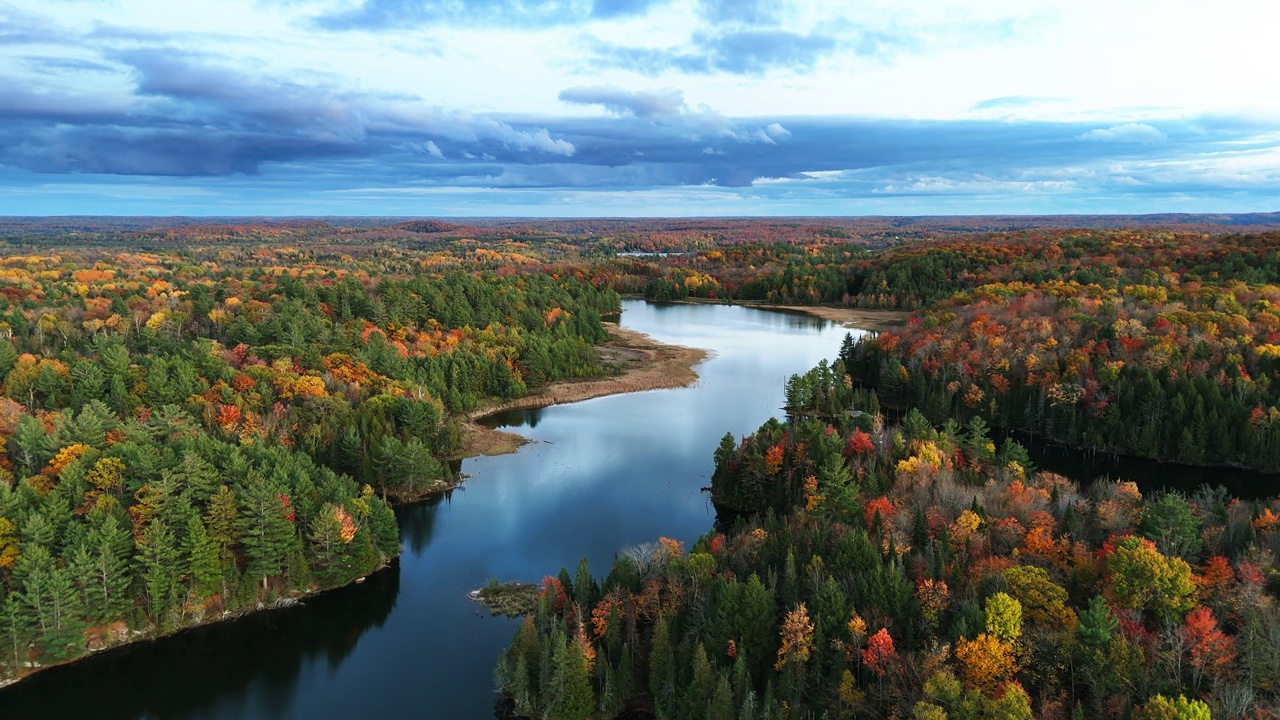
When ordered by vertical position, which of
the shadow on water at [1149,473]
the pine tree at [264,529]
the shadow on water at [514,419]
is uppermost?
the pine tree at [264,529]

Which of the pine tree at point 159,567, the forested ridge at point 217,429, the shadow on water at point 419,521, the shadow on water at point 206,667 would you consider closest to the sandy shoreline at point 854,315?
the forested ridge at point 217,429

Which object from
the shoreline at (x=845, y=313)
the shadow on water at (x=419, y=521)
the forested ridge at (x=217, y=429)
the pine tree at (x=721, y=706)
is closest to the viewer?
the pine tree at (x=721, y=706)

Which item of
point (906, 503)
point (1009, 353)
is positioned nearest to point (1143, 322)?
point (1009, 353)

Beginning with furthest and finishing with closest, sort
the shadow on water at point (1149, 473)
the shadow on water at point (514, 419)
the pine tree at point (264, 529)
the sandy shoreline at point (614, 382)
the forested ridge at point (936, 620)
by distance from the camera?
the shadow on water at point (514, 419) → the sandy shoreline at point (614, 382) → the shadow on water at point (1149, 473) → the pine tree at point (264, 529) → the forested ridge at point (936, 620)

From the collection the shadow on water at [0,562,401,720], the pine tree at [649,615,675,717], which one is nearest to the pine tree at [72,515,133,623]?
the shadow on water at [0,562,401,720]

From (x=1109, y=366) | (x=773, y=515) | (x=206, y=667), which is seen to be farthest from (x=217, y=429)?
(x=1109, y=366)

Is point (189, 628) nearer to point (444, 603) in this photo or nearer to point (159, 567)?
point (159, 567)

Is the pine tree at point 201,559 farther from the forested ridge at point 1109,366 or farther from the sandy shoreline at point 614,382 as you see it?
the forested ridge at point 1109,366
